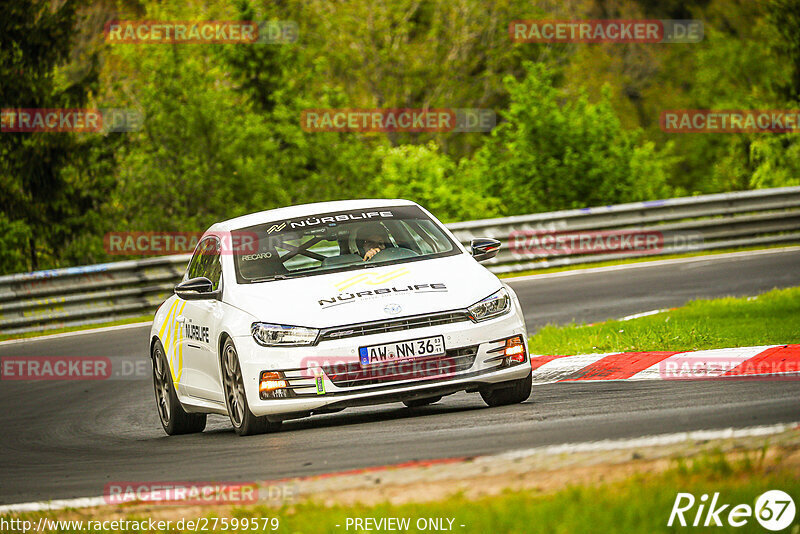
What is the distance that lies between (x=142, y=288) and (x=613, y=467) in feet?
49.6

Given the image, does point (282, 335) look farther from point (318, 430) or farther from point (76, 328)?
point (76, 328)

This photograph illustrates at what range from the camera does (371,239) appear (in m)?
9.66

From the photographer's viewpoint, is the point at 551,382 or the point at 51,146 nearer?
the point at 551,382

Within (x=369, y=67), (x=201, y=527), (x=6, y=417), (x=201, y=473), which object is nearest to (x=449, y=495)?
(x=201, y=527)

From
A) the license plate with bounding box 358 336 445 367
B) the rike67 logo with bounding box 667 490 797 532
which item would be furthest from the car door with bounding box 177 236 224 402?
the rike67 logo with bounding box 667 490 797 532

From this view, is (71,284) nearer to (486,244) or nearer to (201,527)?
(486,244)

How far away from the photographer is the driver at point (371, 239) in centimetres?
952

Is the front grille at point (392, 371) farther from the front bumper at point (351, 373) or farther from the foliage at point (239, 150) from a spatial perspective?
the foliage at point (239, 150)

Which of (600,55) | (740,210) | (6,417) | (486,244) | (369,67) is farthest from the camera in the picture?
(600,55)

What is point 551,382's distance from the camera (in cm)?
1050

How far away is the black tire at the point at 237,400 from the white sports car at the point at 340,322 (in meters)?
0.01

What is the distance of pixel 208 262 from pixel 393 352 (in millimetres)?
2577

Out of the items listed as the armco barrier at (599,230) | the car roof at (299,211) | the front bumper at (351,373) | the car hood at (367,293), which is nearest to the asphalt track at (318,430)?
the front bumper at (351,373)

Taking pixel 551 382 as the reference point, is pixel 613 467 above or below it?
above
